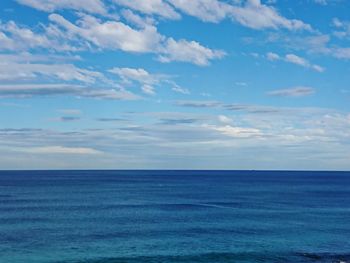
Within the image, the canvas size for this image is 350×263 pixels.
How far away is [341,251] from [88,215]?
5755 cm

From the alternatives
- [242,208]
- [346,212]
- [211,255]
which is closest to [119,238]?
[211,255]

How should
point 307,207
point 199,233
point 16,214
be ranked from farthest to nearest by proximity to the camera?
point 307,207 < point 16,214 < point 199,233

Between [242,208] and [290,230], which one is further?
[242,208]

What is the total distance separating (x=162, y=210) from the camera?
114375 mm

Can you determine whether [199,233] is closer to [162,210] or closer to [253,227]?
[253,227]

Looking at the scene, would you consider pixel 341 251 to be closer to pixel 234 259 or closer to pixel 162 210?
pixel 234 259

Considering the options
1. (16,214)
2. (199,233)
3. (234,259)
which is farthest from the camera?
(16,214)

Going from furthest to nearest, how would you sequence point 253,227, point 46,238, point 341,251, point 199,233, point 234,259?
point 253,227, point 199,233, point 46,238, point 341,251, point 234,259

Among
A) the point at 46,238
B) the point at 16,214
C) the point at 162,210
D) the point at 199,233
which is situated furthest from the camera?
the point at 162,210

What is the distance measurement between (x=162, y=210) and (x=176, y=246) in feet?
143

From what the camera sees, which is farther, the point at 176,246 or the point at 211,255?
the point at 176,246

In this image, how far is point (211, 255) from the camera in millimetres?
65812

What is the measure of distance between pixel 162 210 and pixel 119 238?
3863 centimetres

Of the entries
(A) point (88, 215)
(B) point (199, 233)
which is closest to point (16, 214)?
(A) point (88, 215)
